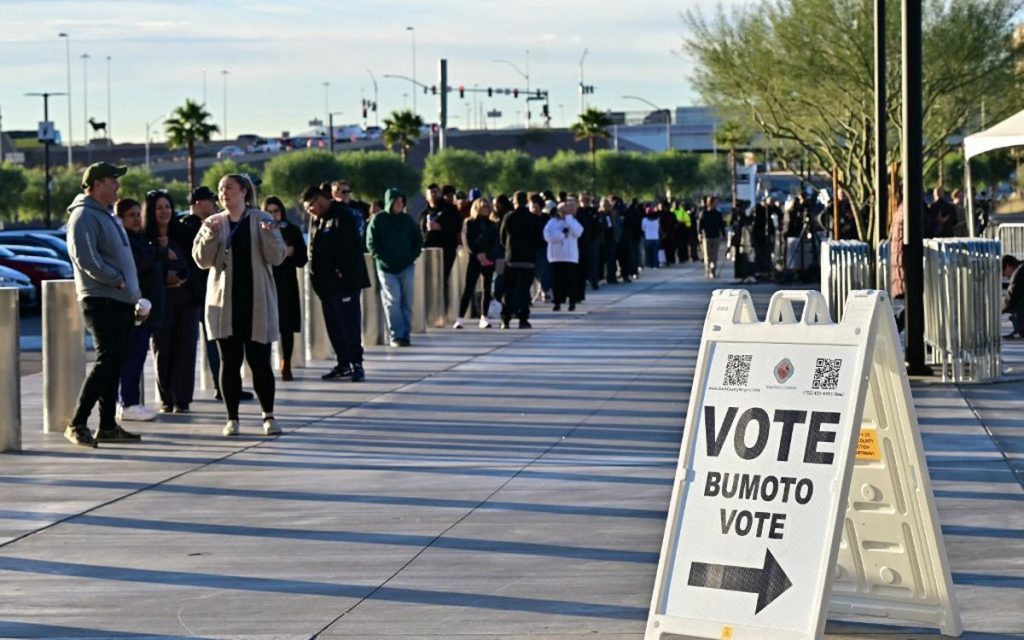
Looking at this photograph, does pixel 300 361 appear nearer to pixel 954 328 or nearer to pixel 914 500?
pixel 954 328

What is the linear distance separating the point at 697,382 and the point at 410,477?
455 centimetres

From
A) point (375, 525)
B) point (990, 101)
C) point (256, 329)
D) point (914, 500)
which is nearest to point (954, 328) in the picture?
point (256, 329)

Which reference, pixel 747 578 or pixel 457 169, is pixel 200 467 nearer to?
pixel 747 578

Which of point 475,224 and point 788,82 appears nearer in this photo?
point 475,224

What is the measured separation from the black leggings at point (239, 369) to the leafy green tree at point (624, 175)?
344 feet

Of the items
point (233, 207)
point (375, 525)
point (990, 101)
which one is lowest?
point (375, 525)

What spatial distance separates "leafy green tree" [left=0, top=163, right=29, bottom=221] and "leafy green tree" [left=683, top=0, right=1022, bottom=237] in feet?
177

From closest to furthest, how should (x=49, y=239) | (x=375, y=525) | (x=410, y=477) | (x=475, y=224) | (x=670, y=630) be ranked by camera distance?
(x=670, y=630) → (x=375, y=525) → (x=410, y=477) → (x=475, y=224) → (x=49, y=239)

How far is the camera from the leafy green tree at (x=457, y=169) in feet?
374

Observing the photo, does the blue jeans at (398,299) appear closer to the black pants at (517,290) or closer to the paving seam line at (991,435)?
the black pants at (517,290)

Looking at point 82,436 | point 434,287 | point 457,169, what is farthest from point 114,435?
point 457,169

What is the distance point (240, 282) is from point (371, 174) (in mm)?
99130

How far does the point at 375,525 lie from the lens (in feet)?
31.7

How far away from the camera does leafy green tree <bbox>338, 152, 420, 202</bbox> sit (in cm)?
11188
